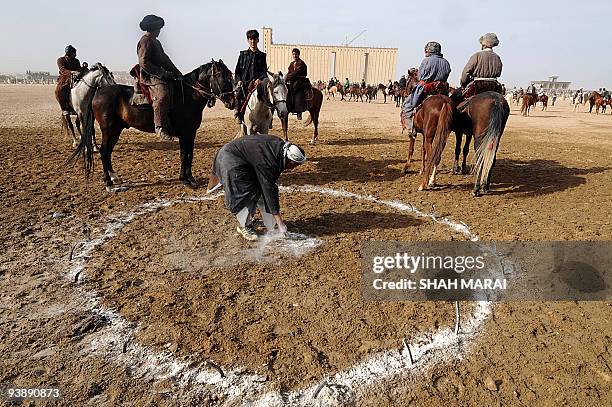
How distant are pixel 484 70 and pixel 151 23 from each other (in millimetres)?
5918

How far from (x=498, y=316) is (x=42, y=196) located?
665 centimetres

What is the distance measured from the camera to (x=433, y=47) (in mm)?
7477

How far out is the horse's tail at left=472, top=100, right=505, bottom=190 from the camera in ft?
20.9


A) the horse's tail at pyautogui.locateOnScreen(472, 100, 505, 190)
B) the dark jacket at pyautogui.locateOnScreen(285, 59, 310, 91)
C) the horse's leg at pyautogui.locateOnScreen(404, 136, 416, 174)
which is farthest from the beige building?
the horse's tail at pyautogui.locateOnScreen(472, 100, 505, 190)

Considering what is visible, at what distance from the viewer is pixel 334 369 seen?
2912mm

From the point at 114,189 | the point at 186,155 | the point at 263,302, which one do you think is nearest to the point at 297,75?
the point at 186,155

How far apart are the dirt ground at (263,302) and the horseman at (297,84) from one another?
4058 millimetres

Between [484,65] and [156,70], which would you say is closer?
[156,70]

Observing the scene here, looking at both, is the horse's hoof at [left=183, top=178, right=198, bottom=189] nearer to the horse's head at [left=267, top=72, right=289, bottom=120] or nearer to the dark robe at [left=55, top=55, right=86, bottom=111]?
the horse's head at [left=267, top=72, right=289, bottom=120]

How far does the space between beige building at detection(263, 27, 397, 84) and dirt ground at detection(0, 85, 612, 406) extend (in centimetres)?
6299

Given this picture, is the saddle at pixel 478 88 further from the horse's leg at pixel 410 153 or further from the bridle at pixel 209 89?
the bridle at pixel 209 89

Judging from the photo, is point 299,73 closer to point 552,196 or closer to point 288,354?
point 552,196

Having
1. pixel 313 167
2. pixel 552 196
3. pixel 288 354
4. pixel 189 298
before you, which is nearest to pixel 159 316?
pixel 189 298

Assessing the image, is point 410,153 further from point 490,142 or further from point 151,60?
point 151,60
